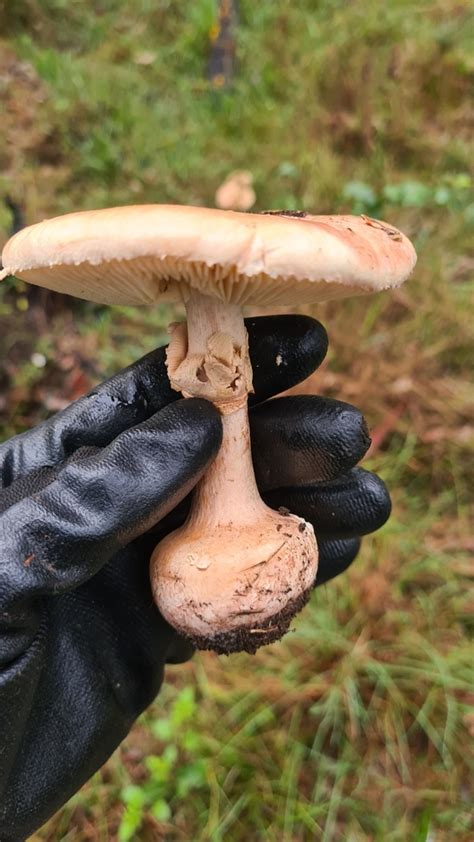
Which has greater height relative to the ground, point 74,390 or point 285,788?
point 74,390

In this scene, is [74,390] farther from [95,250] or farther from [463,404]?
[95,250]

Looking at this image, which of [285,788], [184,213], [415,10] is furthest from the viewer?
[415,10]

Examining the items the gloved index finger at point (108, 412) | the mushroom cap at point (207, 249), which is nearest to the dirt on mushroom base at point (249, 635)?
the gloved index finger at point (108, 412)

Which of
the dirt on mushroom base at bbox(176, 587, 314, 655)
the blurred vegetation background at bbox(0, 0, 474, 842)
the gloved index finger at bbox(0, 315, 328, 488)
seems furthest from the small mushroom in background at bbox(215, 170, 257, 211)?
the dirt on mushroom base at bbox(176, 587, 314, 655)

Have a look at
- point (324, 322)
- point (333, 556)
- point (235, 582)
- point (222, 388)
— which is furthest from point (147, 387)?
point (324, 322)

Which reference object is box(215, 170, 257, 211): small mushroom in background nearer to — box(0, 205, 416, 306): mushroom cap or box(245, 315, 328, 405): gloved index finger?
box(245, 315, 328, 405): gloved index finger

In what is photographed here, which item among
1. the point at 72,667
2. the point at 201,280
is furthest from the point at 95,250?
the point at 72,667
